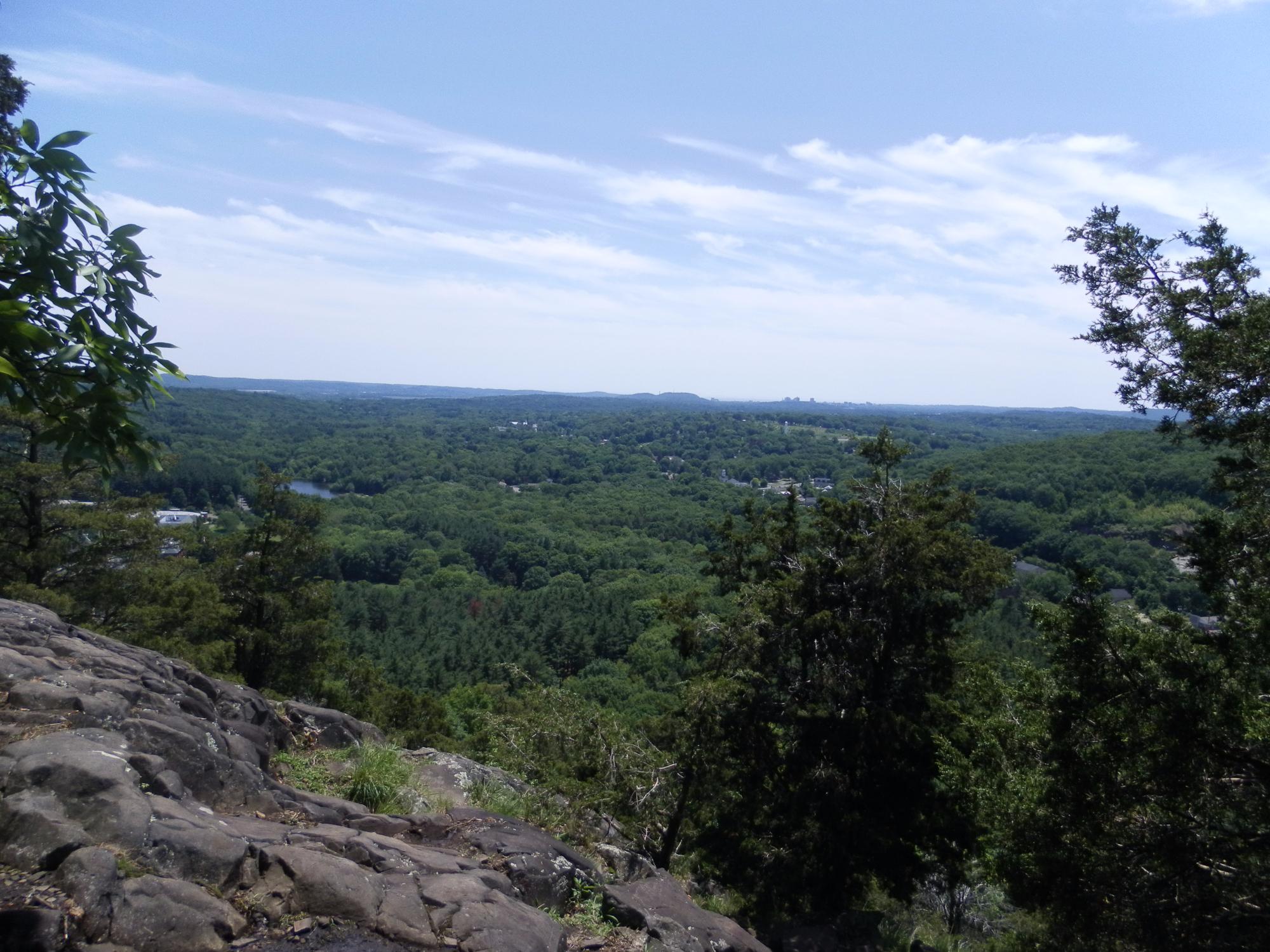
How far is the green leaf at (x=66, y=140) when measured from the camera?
9.02 feet

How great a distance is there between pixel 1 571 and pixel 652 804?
14.4 meters

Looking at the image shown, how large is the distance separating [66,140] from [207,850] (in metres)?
3.63

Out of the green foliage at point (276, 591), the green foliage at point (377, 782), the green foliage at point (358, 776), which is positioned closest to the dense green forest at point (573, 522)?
the green foliage at point (358, 776)

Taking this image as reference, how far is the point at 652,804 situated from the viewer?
39.2 feet

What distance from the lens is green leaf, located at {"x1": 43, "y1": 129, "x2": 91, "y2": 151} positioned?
2748 millimetres

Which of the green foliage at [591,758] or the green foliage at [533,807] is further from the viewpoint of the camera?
the green foliage at [591,758]

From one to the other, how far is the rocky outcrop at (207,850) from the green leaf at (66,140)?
3144 mm

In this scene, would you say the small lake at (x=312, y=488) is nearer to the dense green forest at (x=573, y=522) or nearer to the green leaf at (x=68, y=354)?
the dense green forest at (x=573, y=522)

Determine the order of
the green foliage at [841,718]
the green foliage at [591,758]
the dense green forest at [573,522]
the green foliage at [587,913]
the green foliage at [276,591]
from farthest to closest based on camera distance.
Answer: the dense green forest at [573,522] < the green foliage at [276,591] < the green foliage at [841,718] < the green foliage at [591,758] < the green foliage at [587,913]

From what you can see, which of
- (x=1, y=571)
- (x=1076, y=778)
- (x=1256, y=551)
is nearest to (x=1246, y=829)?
(x=1076, y=778)

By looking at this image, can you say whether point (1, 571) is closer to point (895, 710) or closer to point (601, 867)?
point (601, 867)

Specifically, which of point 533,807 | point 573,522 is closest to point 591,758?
point 533,807

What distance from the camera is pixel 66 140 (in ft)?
9.09

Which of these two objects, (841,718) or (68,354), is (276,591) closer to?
(841,718)
